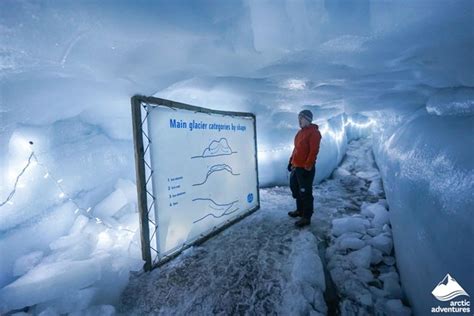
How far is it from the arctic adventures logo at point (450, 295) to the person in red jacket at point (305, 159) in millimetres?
2254

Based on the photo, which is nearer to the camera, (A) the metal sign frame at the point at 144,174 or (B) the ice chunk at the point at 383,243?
(A) the metal sign frame at the point at 144,174

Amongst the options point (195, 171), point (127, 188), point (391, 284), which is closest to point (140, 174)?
point (195, 171)

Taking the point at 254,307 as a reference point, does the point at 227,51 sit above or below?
above

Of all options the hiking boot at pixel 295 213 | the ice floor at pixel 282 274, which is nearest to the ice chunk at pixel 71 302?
the ice floor at pixel 282 274

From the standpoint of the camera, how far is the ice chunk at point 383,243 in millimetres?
3006

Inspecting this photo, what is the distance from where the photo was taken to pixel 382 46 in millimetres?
2406

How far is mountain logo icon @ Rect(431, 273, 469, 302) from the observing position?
1.36 metres

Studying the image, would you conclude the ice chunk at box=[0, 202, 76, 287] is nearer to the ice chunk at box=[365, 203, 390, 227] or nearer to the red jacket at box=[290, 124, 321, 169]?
the red jacket at box=[290, 124, 321, 169]

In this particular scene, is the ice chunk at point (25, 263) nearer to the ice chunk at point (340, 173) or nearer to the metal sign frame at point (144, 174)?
the metal sign frame at point (144, 174)

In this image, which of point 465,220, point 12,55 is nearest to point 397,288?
A: point 465,220

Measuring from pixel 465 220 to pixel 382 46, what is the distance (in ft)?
6.14

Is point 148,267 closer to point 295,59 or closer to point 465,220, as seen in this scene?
point 465,220

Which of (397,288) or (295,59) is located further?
(295,59)

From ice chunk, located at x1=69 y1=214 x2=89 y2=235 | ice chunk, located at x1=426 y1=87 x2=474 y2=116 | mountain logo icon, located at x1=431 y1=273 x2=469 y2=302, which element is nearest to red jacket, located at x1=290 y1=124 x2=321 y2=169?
ice chunk, located at x1=426 y1=87 x2=474 y2=116
